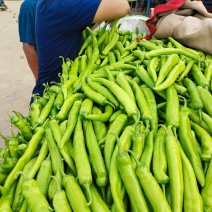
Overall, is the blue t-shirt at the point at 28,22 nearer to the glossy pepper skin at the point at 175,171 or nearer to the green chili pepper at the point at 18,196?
the green chili pepper at the point at 18,196

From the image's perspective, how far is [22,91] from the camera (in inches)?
228

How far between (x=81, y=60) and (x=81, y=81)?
1.76 ft

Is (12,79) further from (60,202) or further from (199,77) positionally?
(60,202)

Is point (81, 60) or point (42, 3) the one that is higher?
point (42, 3)

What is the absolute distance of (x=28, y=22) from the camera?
4.14 metres

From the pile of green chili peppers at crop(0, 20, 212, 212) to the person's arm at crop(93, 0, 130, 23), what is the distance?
66 centimetres

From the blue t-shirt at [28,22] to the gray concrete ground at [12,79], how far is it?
137 centimetres

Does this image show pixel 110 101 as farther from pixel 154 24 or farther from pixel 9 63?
pixel 9 63

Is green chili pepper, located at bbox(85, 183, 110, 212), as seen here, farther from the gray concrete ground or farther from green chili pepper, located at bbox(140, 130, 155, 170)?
the gray concrete ground

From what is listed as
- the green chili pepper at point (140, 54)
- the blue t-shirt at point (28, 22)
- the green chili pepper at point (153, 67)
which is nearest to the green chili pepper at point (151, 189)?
the green chili pepper at point (153, 67)

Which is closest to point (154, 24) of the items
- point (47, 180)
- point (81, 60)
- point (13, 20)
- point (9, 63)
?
point (81, 60)

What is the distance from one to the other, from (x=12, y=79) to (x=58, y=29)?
371 cm

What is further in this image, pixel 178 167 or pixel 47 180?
pixel 47 180

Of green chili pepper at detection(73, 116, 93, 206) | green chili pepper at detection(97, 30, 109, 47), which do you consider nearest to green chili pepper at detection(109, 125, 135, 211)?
green chili pepper at detection(73, 116, 93, 206)
